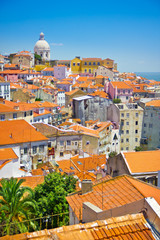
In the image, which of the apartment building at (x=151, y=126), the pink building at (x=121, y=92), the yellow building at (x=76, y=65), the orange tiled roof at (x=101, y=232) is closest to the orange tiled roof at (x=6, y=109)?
the apartment building at (x=151, y=126)

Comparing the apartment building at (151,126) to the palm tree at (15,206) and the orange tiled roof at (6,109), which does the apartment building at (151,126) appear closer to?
the orange tiled roof at (6,109)

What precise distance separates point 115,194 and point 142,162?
9644mm

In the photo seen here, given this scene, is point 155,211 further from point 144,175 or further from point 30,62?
point 30,62

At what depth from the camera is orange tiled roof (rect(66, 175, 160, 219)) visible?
9898 millimetres

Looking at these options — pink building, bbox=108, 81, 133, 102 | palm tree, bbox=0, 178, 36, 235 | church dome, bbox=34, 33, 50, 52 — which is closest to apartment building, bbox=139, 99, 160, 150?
pink building, bbox=108, 81, 133, 102

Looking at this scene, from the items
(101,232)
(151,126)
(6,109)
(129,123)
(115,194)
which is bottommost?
(151,126)

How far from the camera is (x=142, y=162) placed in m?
19.8

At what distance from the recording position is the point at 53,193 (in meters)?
14.7

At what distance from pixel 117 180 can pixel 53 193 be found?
14.7 feet

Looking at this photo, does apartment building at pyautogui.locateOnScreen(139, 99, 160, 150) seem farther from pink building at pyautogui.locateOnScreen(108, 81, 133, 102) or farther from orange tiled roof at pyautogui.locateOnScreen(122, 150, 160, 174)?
orange tiled roof at pyautogui.locateOnScreen(122, 150, 160, 174)

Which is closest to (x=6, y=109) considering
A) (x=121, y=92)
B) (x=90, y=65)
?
(x=121, y=92)

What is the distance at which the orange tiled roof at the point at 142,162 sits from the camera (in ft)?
62.1

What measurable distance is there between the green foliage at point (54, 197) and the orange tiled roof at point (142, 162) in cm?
512

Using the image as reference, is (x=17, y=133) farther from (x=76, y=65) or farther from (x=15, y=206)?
(x=76, y=65)
